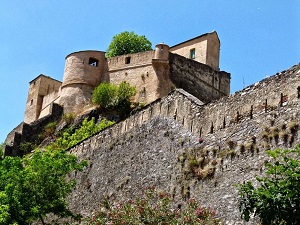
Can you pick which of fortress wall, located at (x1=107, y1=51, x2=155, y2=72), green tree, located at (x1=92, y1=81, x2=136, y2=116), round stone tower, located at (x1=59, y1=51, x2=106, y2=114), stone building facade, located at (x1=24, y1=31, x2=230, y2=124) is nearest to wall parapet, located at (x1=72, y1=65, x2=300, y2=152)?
green tree, located at (x1=92, y1=81, x2=136, y2=116)

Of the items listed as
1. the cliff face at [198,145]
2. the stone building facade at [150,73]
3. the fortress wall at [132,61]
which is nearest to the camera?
the cliff face at [198,145]

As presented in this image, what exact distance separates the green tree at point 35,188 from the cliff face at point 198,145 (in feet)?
6.65

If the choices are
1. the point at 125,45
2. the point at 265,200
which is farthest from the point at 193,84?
the point at 265,200

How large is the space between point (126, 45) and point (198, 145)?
104ft

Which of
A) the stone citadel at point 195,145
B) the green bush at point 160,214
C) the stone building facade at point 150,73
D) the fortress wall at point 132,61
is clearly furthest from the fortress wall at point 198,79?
the green bush at point 160,214

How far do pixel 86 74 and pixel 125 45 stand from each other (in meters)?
7.71

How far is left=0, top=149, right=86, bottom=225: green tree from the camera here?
19.2 meters

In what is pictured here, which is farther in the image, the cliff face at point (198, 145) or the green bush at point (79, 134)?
the green bush at point (79, 134)

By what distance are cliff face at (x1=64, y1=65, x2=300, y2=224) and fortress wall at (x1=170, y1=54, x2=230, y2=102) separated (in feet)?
50.1

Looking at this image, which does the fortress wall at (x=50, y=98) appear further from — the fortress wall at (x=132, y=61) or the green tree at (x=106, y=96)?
the green tree at (x=106, y=96)

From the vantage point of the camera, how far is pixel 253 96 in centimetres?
1734

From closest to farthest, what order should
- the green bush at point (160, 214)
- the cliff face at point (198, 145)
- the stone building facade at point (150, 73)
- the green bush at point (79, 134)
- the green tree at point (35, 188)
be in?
1. the green bush at point (160, 214)
2. the cliff face at point (198, 145)
3. the green tree at point (35, 188)
4. the green bush at point (79, 134)
5. the stone building facade at point (150, 73)

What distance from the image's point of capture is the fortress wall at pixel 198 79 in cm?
3900

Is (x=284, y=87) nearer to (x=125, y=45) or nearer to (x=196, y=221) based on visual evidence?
(x=196, y=221)
